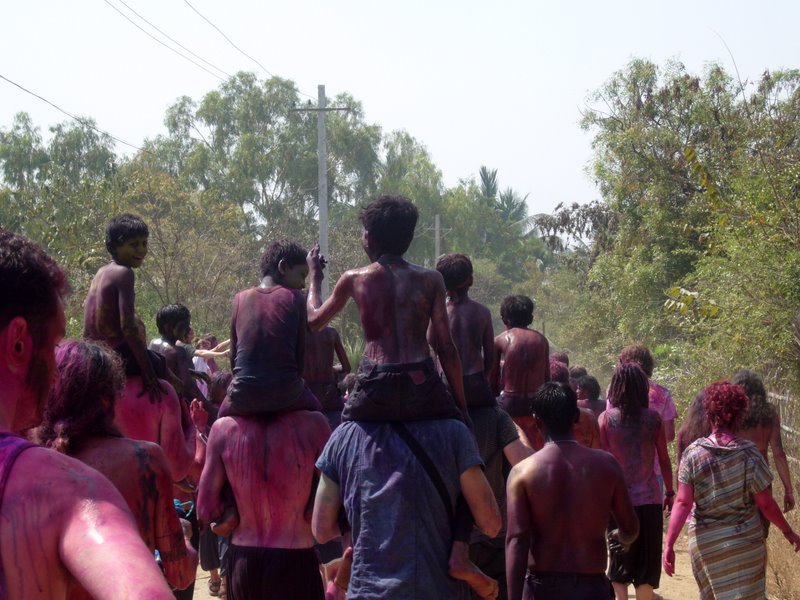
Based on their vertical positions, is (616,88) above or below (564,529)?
above

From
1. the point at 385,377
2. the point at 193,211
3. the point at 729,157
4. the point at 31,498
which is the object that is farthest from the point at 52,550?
the point at 193,211

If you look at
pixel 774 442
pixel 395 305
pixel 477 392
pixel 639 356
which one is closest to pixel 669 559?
pixel 774 442

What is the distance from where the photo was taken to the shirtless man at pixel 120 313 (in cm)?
579

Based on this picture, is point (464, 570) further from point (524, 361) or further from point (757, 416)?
point (524, 361)

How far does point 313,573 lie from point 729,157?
1596 cm

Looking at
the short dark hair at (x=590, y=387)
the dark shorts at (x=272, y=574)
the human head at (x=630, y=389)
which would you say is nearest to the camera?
the dark shorts at (x=272, y=574)

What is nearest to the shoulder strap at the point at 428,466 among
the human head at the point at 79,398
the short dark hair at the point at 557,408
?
the short dark hair at the point at 557,408

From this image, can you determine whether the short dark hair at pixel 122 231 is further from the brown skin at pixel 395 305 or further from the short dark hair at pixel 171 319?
the short dark hair at pixel 171 319

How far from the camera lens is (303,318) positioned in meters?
5.61

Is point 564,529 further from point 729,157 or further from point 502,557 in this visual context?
point 729,157

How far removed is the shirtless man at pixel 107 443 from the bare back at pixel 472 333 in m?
3.45

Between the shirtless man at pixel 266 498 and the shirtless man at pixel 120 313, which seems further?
the shirtless man at pixel 120 313

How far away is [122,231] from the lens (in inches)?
235

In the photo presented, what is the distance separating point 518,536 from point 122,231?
8.97ft
